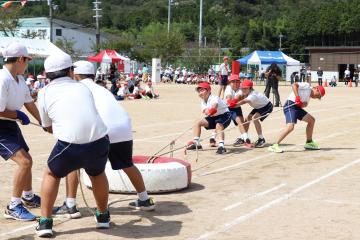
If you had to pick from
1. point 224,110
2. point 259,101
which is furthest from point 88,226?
point 259,101

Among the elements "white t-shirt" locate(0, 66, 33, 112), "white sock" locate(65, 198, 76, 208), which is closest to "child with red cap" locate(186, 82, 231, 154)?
"white sock" locate(65, 198, 76, 208)

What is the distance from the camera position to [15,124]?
646cm

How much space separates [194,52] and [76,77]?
54.9 m

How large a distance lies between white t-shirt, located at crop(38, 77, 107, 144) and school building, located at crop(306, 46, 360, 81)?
69652 mm

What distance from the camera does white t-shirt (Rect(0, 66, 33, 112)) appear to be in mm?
6164

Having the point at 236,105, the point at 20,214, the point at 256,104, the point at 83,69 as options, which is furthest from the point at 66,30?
the point at 20,214

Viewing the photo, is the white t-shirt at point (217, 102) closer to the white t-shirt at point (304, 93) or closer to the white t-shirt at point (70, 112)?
the white t-shirt at point (304, 93)

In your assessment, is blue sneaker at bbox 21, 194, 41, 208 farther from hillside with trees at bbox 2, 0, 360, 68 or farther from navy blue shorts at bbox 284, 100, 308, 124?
hillside with trees at bbox 2, 0, 360, 68

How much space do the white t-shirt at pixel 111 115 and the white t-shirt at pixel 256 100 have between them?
546 cm

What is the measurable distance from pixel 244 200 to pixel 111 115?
2046 mm

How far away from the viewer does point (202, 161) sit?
10164mm

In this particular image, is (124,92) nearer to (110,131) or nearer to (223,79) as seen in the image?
(223,79)

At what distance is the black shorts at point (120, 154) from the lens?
6348mm

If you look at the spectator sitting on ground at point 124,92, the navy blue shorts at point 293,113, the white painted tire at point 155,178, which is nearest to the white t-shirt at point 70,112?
the white painted tire at point 155,178
